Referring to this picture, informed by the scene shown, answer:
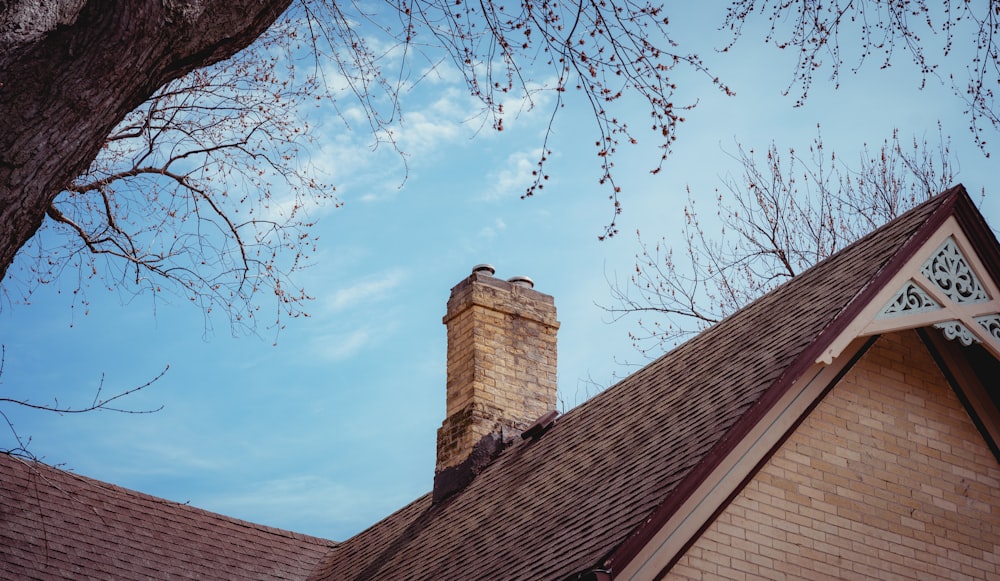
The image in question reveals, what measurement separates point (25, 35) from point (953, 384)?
8319 mm

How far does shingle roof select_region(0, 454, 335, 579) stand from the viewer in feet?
40.3

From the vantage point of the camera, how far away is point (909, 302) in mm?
9219

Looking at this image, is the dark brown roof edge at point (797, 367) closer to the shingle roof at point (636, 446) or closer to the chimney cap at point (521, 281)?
the shingle roof at point (636, 446)

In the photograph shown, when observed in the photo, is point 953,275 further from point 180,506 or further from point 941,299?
point 180,506

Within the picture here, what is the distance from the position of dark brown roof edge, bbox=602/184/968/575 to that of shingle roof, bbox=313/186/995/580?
0.01 meters

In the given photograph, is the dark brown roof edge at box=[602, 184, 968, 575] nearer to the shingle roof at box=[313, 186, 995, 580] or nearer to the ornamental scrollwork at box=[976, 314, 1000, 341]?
the shingle roof at box=[313, 186, 995, 580]

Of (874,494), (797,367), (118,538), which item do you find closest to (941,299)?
(797,367)

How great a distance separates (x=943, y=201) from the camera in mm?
9484

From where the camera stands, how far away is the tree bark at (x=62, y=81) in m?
4.23

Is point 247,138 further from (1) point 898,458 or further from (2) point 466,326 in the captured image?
(1) point 898,458

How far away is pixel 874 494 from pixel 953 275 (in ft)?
6.27

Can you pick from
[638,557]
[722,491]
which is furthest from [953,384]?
[638,557]

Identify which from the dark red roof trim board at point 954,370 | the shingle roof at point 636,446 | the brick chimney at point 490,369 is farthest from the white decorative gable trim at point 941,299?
the brick chimney at point 490,369

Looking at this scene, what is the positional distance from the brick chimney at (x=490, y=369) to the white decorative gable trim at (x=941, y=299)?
5839 millimetres
